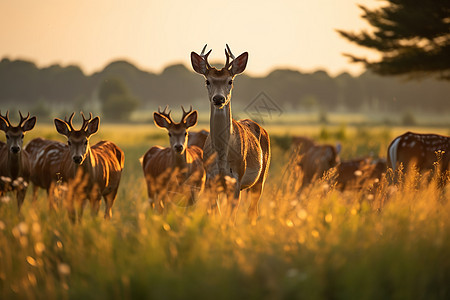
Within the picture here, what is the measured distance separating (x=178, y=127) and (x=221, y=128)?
148cm

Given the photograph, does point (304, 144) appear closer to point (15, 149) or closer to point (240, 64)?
point (240, 64)

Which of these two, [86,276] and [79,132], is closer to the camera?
[86,276]

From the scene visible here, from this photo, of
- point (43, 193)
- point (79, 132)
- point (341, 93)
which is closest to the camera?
point (79, 132)

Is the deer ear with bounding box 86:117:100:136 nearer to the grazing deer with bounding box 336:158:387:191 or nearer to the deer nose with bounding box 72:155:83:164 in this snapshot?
the deer nose with bounding box 72:155:83:164

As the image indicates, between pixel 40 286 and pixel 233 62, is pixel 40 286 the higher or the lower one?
the lower one

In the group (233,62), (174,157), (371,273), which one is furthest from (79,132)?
(371,273)

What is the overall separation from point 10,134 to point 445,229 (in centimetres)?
708

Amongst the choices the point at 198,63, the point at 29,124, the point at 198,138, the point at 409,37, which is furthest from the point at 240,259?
the point at 409,37

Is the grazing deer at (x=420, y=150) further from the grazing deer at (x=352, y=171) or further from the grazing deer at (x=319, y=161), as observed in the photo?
the grazing deer at (x=319, y=161)

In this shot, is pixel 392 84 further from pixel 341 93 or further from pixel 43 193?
pixel 43 193

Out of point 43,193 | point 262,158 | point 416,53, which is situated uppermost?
point 416,53

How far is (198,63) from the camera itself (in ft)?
24.3

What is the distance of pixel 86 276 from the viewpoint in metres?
4.55

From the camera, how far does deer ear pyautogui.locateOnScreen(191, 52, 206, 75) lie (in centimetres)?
735
